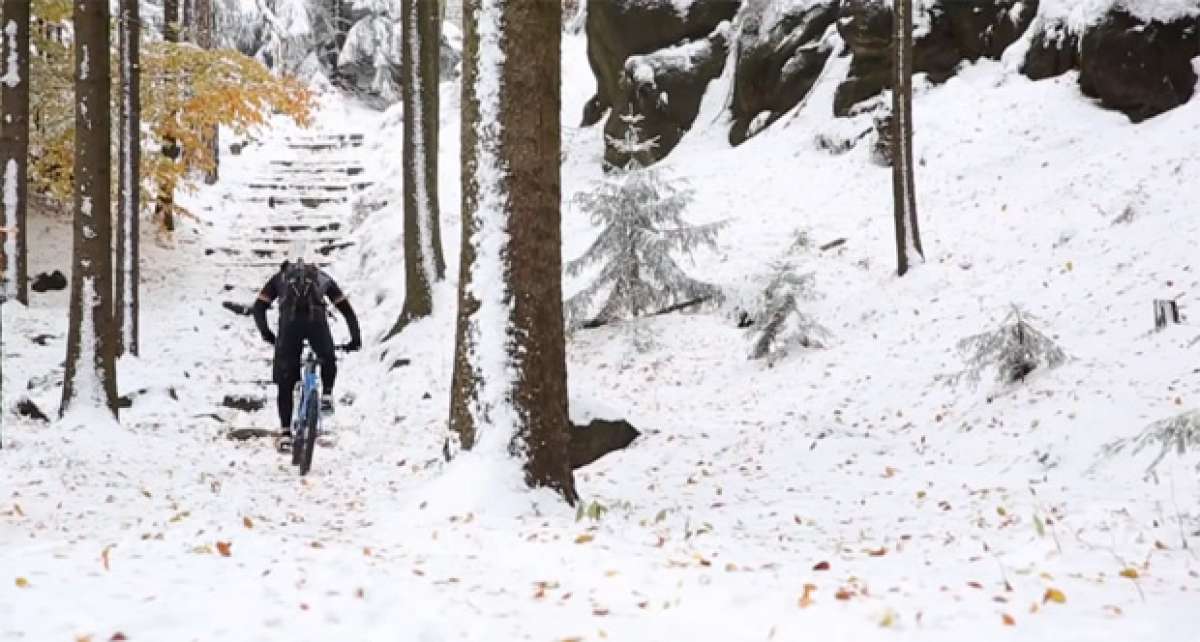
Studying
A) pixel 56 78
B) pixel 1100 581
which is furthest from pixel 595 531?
pixel 56 78

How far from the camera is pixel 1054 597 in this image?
3627mm

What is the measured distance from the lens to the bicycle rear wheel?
8586mm

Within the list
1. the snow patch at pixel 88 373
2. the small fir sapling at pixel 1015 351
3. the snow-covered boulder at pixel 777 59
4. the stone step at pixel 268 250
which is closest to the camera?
the small fir sapling at pixel 1015 351

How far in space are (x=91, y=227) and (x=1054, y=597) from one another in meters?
9.54

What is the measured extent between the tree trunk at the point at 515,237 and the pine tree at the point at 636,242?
793 cm

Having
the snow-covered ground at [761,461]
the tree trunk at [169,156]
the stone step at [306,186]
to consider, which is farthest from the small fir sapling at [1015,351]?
the stone step at [306,186]

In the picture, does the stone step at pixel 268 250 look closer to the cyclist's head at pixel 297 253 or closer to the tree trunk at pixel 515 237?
the cyclist's head at pixel 297 253

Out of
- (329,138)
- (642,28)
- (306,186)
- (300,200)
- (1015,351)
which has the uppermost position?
(642,28)

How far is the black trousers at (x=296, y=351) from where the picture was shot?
28.4 ft

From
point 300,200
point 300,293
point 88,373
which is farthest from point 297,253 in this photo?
point 300,200

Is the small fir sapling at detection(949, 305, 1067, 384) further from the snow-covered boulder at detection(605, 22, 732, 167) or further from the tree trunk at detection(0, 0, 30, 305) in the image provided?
the snow-covered boulder at detection(605, 22, 732, 167)

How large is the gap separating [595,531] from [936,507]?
3.08 meters

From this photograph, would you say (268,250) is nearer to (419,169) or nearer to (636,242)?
(419,169)

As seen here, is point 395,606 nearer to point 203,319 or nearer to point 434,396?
point 434,396
